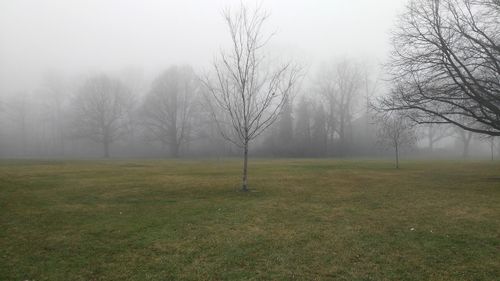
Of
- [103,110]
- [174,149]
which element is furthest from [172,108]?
[103,110]

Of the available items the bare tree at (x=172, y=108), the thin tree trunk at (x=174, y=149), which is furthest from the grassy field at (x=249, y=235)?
the bare tree at (x=172, y=108)

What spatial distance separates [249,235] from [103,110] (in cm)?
6174

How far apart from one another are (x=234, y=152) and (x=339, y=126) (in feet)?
66.5

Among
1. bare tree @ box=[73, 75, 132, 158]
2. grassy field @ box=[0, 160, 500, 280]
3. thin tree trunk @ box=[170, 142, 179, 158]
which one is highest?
bare tree @ box=[73, 75, 132, 158]

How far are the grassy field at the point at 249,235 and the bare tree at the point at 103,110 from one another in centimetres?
5177

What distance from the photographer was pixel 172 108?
6544cm

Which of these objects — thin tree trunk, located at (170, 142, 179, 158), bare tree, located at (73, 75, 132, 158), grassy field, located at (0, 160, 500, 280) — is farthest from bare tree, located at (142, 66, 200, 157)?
grassy field, located at (0, 160, 500, 280)

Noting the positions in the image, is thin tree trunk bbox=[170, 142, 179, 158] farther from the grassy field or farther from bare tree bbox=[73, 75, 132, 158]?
the grassy field

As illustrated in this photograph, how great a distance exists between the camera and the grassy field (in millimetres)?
6156

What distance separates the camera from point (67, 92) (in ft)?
261

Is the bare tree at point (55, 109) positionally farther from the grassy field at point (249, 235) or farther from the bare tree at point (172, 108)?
the grassy field at point (249, 235)

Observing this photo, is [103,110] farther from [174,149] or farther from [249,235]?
[249,235]

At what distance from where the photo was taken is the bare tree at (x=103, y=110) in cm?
6334

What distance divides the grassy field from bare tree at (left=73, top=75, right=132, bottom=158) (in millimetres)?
51765
